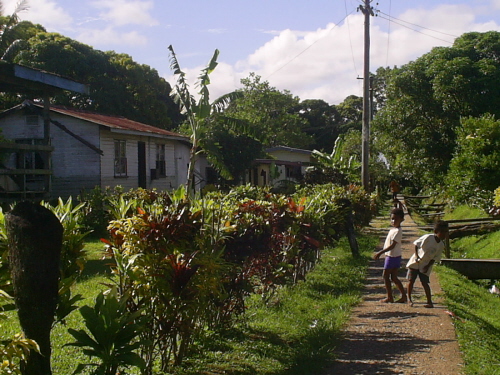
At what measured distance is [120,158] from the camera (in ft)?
75.0

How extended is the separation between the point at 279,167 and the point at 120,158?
17.7m

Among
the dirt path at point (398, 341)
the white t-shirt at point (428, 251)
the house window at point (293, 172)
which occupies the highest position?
the house window at point (293, 172)

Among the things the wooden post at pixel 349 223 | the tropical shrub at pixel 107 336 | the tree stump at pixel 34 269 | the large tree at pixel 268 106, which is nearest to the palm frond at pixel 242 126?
the wooden post at pixel 349 223

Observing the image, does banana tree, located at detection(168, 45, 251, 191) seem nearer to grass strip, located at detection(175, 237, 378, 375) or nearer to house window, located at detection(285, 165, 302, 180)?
grass strip, located at detection(175, 237, 378, 375)

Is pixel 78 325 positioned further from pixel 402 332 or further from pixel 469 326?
pixel 469 326

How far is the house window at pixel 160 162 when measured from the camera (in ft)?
84.5

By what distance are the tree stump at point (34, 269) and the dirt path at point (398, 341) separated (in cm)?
295

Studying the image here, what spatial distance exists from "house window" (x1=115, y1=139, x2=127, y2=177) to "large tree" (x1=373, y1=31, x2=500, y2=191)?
13155 millimetres

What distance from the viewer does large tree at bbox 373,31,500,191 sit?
2484 centimetres

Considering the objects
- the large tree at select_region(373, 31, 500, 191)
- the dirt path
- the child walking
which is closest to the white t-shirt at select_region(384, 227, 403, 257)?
the child walking

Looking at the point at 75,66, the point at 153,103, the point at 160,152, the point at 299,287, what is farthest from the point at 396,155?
the point at 299,287

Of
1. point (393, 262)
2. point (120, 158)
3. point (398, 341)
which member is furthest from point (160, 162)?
point (398, 341)

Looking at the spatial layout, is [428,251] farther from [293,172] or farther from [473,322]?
[293,172]

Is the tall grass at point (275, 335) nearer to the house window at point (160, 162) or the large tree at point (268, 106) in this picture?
the house window at point (160, 162)
